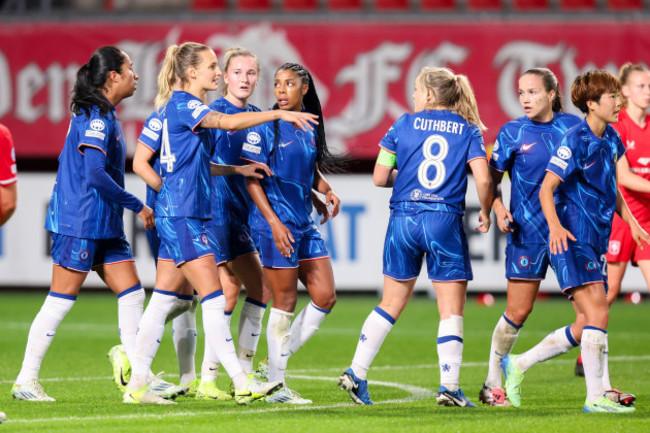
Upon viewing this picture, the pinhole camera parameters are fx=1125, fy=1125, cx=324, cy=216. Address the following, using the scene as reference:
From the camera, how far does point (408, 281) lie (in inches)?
258

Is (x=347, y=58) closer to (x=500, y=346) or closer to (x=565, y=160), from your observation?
(x=500, y=346)

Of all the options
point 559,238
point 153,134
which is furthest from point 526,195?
point 153,134

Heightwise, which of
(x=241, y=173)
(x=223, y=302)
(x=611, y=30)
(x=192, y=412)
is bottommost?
(x=192, y=412)

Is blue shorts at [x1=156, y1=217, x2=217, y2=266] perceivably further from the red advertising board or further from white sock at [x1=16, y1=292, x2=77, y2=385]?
the red advertising board

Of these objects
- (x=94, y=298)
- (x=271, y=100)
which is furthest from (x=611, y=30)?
(x=94, y=298)

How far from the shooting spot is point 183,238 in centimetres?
628

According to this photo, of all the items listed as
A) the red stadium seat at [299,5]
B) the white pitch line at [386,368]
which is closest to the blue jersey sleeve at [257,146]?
the white pitch line at [386,368]

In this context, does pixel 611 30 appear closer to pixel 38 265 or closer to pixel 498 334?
pixel 38 265

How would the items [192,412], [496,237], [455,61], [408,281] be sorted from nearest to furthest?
1. [192,412]
2. [408,281]
3. [496,237]
4. [455,61]

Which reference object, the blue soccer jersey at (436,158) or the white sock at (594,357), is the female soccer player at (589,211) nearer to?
the white sock at (594,357)

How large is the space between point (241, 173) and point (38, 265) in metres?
9.92

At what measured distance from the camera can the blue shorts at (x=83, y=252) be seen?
266 inches

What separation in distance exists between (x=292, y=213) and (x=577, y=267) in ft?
5.60

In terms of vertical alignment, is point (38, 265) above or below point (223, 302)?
below
